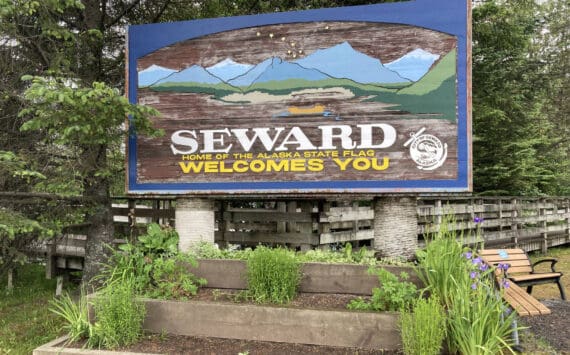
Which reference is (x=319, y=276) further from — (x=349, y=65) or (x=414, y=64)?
(x=414, y=64)

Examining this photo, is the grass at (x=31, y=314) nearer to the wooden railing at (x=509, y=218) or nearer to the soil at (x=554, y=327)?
the soil at (x=554, y=327)

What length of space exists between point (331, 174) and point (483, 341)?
2.30 meters

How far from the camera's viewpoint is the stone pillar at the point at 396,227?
5074 mm

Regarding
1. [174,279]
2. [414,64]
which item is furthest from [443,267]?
[174,279]

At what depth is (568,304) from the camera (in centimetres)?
610

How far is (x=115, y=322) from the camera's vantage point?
407 centimetres

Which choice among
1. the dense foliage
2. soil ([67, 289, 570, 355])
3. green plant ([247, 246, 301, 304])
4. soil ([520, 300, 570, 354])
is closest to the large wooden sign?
the dense foliage

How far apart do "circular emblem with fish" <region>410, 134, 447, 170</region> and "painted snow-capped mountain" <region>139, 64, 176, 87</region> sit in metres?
3.03

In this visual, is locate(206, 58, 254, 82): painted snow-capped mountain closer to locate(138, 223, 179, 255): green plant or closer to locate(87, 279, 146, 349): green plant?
locate(138, 223, 179, 255): green plant

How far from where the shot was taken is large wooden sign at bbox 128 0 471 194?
198 inches

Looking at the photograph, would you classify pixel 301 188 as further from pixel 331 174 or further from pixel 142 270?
pixel 142 270

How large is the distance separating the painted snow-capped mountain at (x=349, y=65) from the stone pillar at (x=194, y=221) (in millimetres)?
2057

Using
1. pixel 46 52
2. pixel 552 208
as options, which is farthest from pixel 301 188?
pixel 552 208

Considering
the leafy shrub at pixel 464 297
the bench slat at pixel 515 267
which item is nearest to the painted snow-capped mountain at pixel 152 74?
the leafy shrub at pixel 464 297
